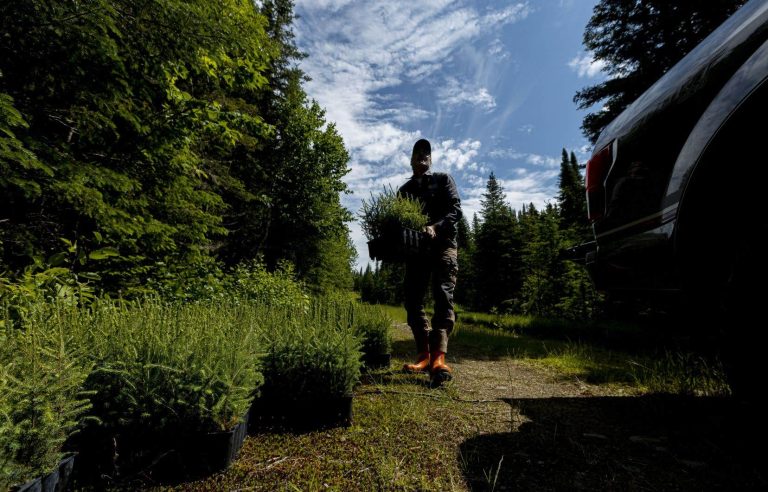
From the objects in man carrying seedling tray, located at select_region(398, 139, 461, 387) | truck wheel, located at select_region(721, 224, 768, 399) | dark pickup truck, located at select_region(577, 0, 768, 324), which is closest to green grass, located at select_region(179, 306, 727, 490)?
man carrying seedling tray, located at select_region(398, 139, 461, 387)

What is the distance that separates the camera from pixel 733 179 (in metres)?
1.25

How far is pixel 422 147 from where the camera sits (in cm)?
389

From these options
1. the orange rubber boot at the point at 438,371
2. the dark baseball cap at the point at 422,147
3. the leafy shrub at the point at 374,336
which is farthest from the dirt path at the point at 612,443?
the dark baseball cap at the point at 422,147

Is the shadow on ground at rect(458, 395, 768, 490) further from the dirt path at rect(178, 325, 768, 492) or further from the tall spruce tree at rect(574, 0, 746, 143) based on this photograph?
the tall spruce tree at rect(574, 0, 746, 143)

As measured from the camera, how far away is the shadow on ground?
1.53 m

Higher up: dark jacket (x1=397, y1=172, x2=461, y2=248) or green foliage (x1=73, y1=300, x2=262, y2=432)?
dark jacket (x1=397, y1=172, x2=461, y2=248)

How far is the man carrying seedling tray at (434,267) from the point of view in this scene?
338 centimetres

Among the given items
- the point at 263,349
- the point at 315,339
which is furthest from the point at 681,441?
the point at 263,349

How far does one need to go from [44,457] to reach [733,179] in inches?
118

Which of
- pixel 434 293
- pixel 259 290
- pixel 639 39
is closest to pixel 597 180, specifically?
pixel 434 293

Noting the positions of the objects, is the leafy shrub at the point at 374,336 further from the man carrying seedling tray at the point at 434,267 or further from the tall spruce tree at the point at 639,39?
Answer: the tall spruce tree at the point at 639,39

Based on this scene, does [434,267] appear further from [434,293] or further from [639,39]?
[639,39]

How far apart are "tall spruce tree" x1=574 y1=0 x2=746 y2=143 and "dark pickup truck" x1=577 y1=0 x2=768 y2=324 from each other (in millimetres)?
9662

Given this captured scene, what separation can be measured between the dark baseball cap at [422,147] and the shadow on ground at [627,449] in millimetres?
3010
